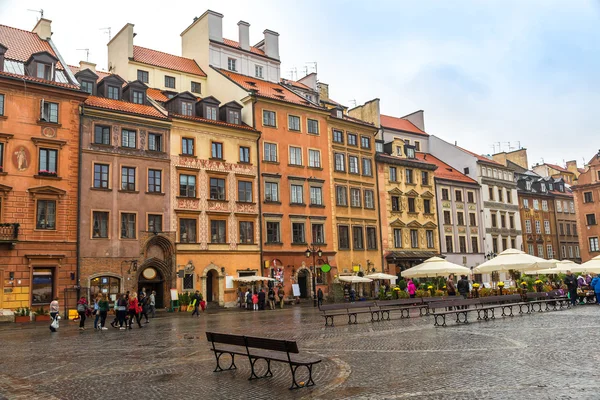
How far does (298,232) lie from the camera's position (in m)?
45.2

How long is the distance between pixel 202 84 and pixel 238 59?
453cm

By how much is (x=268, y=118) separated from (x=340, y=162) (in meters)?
7.91

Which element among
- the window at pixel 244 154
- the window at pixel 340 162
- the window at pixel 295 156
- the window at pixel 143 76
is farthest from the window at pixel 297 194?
the window at pixel 143 76

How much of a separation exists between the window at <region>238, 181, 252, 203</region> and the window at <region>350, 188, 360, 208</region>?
34.4ft

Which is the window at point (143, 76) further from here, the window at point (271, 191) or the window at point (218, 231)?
the window at point (218, 231)

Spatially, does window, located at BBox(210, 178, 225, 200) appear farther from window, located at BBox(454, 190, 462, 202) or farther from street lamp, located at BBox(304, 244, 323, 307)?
window, located at BBox(454, 190, 462, 202)

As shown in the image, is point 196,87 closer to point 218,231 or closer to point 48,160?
point 218,231

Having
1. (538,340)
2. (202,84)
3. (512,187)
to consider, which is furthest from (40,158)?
(512,187)

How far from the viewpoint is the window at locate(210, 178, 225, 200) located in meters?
40.7

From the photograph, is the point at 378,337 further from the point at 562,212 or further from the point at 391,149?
the point at 562,212

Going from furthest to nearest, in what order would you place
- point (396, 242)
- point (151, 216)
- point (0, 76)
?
point (396, 242), point (151, 216), point (0, 76)

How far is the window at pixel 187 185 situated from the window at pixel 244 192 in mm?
3694

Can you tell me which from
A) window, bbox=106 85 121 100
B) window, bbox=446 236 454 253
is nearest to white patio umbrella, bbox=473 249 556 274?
window, bbox=446 236 454 253

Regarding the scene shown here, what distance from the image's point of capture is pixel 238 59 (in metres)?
51.0
